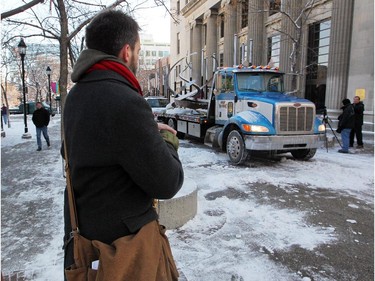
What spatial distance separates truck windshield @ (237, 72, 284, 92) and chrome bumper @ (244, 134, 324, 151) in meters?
1.98

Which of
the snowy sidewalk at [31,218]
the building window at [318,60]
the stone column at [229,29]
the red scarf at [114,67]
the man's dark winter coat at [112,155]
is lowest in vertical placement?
the snowy sidewalk at [31,218]

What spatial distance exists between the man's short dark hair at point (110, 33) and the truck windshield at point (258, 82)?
860 cm

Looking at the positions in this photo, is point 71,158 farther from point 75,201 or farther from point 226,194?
point 226,194

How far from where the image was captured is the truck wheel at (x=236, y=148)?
883 cm

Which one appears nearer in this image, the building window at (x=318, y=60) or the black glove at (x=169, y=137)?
the black glove at (x=169, y=137)

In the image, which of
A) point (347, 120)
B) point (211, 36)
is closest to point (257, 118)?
point (347, 120)

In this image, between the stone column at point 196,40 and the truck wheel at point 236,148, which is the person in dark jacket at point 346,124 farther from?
the stone column at point 196,40

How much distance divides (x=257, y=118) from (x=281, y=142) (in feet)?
2.87

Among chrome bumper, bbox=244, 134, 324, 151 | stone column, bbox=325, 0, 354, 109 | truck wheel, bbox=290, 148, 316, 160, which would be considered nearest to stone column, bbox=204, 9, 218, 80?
stone column, bbox=325, 0, 354, 109

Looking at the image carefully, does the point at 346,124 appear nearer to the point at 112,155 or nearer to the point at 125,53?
the point at 125,53

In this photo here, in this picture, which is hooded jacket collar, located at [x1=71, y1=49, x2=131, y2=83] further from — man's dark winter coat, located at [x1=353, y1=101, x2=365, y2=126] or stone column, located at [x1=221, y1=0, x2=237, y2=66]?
stone column, located at [x1=221, y1=0, x2=237, y2=66]

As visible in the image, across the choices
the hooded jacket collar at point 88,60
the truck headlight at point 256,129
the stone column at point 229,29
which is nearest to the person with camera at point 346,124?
the truck headlight at point 256,129

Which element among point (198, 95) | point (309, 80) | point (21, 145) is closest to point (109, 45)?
point (198, 95)

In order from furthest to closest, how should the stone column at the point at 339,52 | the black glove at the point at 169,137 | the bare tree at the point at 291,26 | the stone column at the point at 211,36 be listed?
1. the stone column at the point at 211,36
2. the stone column at the point at 339,52
3. the bare tree at the point at 291,26
4. the black glove at the point at 169,137
